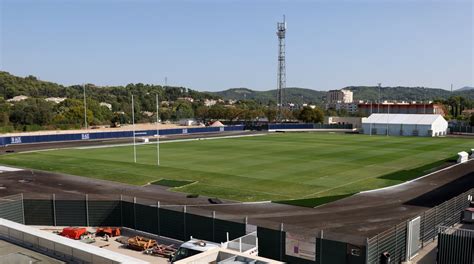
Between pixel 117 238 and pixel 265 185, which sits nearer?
pixel 117 238

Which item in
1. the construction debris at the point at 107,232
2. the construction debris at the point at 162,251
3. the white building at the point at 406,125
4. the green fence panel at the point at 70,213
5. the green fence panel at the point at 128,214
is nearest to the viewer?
the construction debris at the point at 162,251

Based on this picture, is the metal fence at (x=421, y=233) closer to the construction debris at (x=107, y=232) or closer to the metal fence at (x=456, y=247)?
the metal fence at (x=456, y=247)

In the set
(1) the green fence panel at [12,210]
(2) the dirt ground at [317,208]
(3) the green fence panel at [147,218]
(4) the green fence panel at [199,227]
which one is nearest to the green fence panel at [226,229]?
(4) the green fence panel at [199,227]

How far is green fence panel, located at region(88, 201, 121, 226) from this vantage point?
25797 millimetres

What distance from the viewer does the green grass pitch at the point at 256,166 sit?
125ft

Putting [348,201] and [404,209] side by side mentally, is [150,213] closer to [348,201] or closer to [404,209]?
[348,201]

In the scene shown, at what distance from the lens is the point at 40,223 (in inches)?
1051

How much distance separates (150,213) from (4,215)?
9.18 metres

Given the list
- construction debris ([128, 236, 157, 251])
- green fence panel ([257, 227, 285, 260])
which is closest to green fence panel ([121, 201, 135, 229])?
construction debris ([128, 236, 157, 251])

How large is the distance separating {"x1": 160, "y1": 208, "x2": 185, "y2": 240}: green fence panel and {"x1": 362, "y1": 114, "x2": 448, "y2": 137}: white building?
94.0m

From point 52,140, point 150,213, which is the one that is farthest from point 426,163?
point 52,140

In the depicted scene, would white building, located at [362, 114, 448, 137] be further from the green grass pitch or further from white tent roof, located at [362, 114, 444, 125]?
the green grass pitch

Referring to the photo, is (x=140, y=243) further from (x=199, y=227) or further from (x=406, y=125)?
(x=406, y=125)

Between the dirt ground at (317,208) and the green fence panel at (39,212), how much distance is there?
7867 mm
